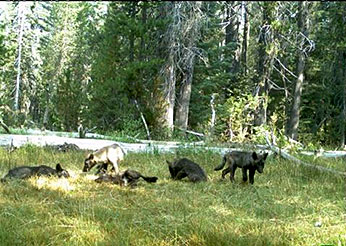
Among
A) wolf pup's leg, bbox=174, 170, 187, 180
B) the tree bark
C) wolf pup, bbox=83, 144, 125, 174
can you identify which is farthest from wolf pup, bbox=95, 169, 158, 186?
the tree bark

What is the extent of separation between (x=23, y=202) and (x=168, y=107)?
11.5 meters

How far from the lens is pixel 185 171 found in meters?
6.99

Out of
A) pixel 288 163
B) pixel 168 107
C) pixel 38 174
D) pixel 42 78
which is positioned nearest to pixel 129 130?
pixel 168 107

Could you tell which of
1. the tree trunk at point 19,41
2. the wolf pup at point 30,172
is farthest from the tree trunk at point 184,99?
the tree trunk at point 19,41

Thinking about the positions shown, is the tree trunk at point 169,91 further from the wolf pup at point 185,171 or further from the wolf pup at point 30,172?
the wolf pup at point 30,172

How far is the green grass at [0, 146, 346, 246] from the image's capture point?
3734 mm

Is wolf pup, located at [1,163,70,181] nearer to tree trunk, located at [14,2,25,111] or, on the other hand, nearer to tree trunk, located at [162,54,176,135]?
tree trunk, located at [162,54,176,135]

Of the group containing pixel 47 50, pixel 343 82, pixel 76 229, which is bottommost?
pixel 76 229

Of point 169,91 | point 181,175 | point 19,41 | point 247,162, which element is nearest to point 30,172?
point 181,175

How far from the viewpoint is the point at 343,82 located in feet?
87.9

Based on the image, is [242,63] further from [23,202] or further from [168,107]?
[23,202]

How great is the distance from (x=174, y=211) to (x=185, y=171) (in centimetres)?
223

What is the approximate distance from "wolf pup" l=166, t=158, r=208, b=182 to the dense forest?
2.42 metres

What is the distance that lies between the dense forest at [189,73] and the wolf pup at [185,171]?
242 cm
